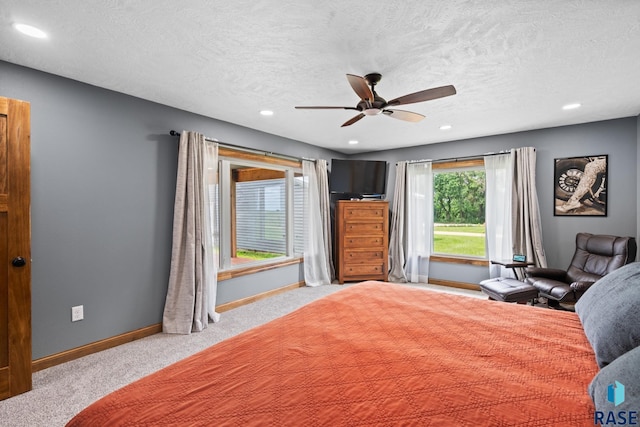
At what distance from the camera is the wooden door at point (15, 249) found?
2209mm

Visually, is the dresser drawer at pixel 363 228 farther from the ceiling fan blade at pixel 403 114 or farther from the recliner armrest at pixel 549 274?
the ceiling fan blade at pixel 403 114

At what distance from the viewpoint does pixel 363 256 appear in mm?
5559

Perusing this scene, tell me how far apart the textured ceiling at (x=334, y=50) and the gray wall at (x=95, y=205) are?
0.64ft

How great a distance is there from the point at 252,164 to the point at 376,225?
2.48 metres

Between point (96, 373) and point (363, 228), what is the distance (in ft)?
13.6

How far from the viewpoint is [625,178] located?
387cm

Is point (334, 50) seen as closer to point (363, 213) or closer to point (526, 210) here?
point (363, 213)

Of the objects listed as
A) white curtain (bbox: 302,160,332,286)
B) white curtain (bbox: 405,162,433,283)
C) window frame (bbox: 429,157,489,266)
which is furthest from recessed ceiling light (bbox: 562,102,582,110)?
white curtain (bbox: 302,160,332,286)

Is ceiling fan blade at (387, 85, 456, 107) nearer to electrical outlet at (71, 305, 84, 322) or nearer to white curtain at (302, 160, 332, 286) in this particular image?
white curtain at (302, 160, 332, 286)

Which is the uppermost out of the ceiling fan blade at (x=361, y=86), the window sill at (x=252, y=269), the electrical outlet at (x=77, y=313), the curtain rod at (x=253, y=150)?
the ceiling fan blade at (x=361, y=86)

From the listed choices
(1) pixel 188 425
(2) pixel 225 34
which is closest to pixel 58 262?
(2) pixel 225 34

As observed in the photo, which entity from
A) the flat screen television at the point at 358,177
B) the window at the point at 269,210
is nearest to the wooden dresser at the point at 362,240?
the flat screen television at the point at 358,177

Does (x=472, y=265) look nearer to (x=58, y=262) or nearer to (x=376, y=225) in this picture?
(x=376, y=225)

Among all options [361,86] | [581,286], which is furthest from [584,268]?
[361,86]
